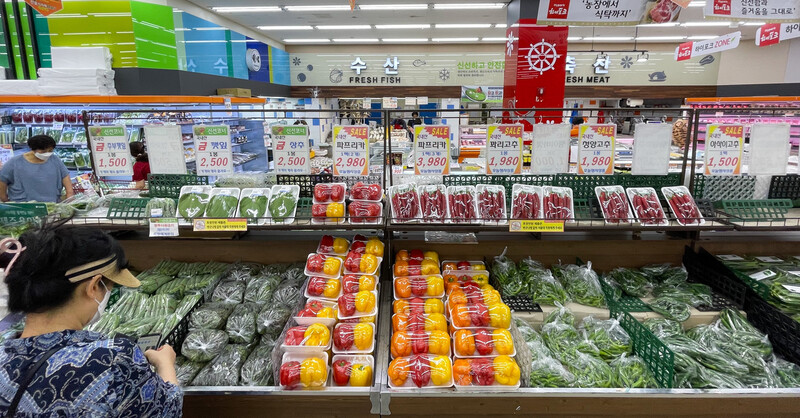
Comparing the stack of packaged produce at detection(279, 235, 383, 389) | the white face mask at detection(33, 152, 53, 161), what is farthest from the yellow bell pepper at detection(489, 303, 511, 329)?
the white face mask at detection(33, 152, 53, 161)

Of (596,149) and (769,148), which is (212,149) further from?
(769,148)

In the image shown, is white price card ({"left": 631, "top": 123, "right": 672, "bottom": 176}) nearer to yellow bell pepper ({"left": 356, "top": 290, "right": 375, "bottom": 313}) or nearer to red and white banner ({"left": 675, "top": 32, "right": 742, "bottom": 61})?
yellow bell pepper ({"left": 356, "top": 290, "right": 375, "bottom": 313})

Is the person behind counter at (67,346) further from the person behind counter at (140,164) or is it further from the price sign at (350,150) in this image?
the person behind counter at (140,164)

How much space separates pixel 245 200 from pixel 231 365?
97 cm

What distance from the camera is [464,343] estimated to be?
6.70 ft

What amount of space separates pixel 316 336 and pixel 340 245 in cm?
74

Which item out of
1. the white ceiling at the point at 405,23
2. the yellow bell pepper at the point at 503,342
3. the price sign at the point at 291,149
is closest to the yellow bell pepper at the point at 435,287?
the yellow bell pepper at the point at 503,342

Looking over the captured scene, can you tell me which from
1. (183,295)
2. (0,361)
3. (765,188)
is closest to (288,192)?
(183,295)

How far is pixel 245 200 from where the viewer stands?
8.52ft

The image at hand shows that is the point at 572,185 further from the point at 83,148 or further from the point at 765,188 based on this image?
the point at 83,148

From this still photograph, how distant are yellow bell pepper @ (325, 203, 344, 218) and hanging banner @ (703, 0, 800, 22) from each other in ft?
11.5

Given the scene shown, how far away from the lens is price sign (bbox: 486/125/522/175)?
99.8 inches

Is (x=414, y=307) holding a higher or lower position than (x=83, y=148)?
lower

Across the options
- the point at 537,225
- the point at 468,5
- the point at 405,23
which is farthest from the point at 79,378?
the point at 405,23
